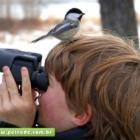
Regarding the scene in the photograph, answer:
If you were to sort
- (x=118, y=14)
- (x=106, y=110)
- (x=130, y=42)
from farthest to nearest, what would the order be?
(x=118, y=14) → (x=130, y=42) → (x=106, y=110)

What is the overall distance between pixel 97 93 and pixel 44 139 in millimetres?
209

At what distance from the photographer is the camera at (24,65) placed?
1.56 m

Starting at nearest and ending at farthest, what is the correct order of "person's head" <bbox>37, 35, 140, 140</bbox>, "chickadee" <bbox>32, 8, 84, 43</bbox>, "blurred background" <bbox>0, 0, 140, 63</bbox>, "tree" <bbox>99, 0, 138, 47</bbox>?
"person's head" <bbox>37, 35, 140, 140</bbox>, "chickadee" <bbox>32, 8, 84, 43</bbox>, "tree" <bbox>99, 0, 138, 47</bbox>, "blurred background" <bbox>0, 0, 140, 63</bbox>

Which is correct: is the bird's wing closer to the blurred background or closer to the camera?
the camera

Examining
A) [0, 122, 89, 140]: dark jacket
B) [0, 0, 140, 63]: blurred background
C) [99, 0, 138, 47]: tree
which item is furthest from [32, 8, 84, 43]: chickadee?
[0, 0, 140, 63]: blurred background

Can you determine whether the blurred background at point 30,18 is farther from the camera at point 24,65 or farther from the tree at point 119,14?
the camera at point 24,65

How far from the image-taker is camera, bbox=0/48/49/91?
5.13 feet

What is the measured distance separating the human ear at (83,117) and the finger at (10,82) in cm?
19

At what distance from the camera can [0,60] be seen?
1.57 metres

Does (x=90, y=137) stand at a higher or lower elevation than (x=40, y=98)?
lower

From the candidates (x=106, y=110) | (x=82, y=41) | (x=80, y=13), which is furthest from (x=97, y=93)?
(x=80, y=13)

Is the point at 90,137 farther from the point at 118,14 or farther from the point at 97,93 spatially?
the point at 118,14

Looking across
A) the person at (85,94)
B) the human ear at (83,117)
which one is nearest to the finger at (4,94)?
the person at (85,94)

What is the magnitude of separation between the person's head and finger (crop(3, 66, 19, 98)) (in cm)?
9
